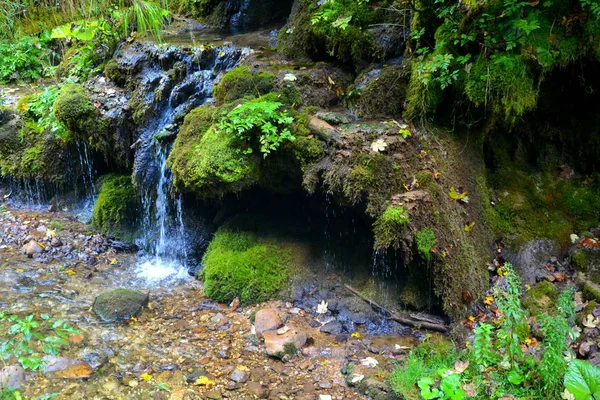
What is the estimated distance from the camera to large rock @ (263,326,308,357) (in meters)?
4.27

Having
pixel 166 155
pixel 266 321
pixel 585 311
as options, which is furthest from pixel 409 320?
pixel 166 155

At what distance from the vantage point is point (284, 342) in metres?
4.35

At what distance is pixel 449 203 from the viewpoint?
4.68m

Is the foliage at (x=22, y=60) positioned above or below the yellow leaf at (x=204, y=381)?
above

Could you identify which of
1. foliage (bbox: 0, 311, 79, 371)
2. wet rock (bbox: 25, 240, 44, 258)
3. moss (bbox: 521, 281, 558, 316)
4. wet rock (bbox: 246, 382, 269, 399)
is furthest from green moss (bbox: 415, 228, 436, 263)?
wet rock (bbox: 25, 240, 44, 258)

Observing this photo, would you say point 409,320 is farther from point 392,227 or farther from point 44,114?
point 44,114

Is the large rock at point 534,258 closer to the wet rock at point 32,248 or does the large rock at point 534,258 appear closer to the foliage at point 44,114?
the wet rock at point 32,248

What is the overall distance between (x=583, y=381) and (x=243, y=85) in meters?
4.61

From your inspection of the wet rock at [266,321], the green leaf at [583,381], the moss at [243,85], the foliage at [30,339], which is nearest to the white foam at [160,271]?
the foliage at [30,339]

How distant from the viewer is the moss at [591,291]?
13.9ft

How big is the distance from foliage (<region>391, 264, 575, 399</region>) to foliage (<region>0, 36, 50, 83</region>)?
10144mm

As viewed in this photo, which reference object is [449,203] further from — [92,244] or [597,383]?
[92,244]

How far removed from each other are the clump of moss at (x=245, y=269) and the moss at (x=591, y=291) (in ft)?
10.4

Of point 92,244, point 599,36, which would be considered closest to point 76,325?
point 92,244
